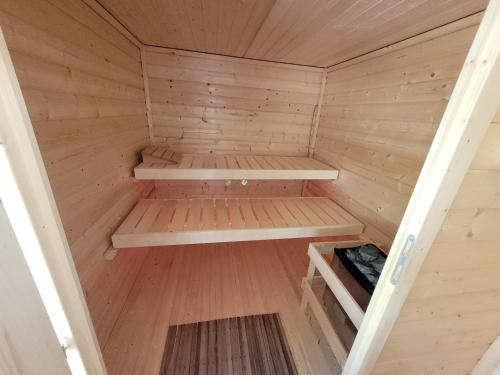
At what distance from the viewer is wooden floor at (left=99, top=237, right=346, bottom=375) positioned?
1.23 meters

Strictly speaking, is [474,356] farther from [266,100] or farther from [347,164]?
[266,100]

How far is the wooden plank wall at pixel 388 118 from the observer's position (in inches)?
40.8

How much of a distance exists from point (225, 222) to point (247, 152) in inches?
36.7

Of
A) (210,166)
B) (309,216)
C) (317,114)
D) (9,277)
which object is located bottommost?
(309,216)

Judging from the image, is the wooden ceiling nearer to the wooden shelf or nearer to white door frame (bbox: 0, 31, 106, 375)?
the wooden shelf

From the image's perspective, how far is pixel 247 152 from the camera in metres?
2.20

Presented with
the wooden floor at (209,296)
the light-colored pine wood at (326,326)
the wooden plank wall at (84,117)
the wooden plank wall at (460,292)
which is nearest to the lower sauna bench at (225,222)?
the wooden plank wall at (84,117)

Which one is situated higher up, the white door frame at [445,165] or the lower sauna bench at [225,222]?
the white door frame at [445,165]

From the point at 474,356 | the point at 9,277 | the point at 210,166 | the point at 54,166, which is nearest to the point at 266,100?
the point at 210,166

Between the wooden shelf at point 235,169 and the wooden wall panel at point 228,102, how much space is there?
7.6 inches

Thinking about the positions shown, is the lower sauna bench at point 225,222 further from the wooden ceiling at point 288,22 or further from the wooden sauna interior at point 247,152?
the wooden ceiling at point 288,22

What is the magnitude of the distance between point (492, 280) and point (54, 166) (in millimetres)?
1749

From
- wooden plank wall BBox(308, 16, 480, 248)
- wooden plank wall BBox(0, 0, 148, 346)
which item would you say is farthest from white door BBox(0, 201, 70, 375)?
wooden plank wall BBox(308, 16, 480, 248)

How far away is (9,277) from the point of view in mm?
367
